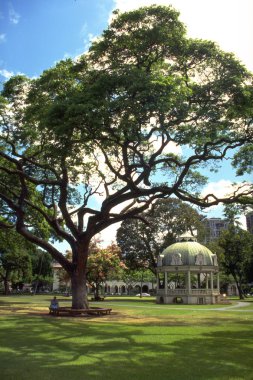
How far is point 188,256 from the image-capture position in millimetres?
46375

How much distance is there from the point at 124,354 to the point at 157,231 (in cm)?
5342

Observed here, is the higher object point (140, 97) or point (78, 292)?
point (140, 97)

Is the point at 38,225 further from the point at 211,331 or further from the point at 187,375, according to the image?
the point at 187,375

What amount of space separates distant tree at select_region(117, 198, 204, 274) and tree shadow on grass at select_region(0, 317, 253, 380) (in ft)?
152

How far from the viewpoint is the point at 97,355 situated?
37.8 ft

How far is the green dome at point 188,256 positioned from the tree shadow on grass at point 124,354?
28.3 meters

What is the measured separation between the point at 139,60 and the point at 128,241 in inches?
1947

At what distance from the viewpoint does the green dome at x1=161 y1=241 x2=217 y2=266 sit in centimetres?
4612

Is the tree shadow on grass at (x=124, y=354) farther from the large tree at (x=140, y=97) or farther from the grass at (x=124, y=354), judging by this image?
the large tree at (x=140, y=97)

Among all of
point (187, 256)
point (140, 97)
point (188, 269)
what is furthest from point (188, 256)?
point (140, 97)

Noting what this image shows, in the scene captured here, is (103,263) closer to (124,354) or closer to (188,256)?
(188,256)

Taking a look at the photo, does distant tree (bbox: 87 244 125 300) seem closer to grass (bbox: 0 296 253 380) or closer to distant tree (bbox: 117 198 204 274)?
distant tree (bbox: 117 198 204 274)

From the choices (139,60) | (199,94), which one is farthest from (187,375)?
(139,60)

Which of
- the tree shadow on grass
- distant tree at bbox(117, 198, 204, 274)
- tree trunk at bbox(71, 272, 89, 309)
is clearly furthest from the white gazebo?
the tree shadow on grass
